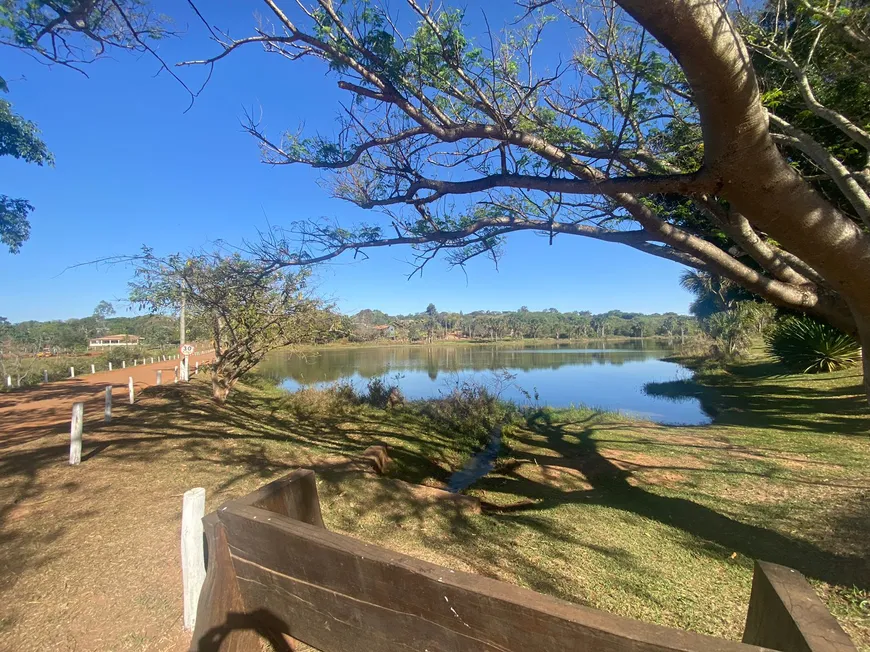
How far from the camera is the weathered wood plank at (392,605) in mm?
982

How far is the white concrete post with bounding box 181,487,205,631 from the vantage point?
8.67ft

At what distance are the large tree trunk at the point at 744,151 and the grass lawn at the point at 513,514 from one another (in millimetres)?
2386

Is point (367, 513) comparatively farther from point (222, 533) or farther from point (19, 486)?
point (19, 486)

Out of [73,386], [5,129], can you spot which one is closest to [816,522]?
[5,129]

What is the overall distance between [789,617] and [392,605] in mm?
988

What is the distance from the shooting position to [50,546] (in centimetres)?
403

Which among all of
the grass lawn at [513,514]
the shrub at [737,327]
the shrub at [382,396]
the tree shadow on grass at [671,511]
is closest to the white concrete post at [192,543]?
the grass lawn at [513,514]

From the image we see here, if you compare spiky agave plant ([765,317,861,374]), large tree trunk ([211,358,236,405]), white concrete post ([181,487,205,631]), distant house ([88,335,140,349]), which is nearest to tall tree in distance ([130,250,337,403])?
large tree trunk ([211,358,236,405])

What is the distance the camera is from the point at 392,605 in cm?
130

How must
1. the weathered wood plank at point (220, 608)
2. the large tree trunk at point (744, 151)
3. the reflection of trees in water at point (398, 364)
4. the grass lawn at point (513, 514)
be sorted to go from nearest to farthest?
the weathered wood plank at point (220, 608)
the large tree trunk at point (744, 151)
the grass lawn at point (513, 514)
the reflection of trees in water at point (398, 364)

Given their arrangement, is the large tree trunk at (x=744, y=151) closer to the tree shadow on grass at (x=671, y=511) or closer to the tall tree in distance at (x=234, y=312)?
the tree shadow on grass at (x=671, y=511)

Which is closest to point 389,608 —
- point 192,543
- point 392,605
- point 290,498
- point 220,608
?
point 392,605

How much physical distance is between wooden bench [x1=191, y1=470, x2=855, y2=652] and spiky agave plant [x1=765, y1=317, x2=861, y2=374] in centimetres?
1833

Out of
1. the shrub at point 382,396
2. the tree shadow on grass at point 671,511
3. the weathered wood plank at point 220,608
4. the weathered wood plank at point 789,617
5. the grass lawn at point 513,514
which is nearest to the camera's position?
the weathered wood plank at point 789,617
